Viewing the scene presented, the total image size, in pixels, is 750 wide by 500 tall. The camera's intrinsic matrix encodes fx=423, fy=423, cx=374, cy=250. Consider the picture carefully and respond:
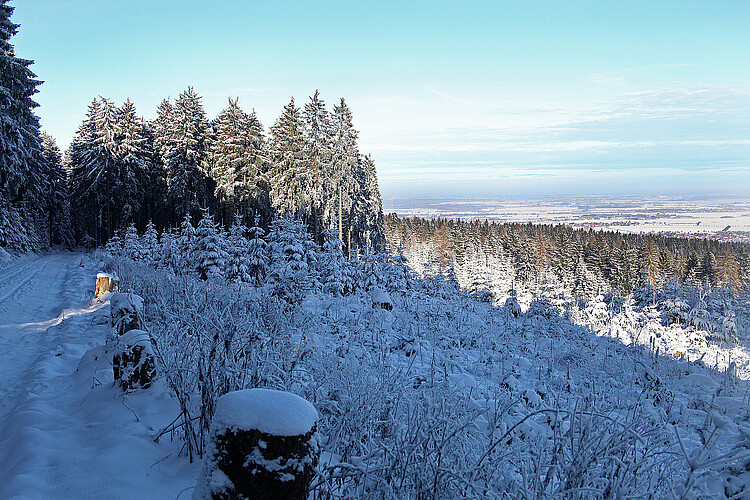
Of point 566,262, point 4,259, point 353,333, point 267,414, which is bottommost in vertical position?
point 566,262

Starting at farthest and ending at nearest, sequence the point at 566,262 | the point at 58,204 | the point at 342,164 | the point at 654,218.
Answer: the point at 654,218, the point at 566,262, the point at 58,204, the point at 342,164

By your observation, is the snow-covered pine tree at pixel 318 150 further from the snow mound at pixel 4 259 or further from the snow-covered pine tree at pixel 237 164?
the snow mound at pixel 4 259

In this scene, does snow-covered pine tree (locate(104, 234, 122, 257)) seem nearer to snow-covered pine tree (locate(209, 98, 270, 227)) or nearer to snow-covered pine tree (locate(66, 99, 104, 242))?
snow-covered pine tree (locate(209, 98, 270, 227))

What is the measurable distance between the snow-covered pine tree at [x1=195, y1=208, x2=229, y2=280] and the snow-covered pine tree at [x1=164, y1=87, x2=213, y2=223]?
15871mm

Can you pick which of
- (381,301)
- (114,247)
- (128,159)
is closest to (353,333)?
(381,301)

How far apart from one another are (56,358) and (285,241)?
995 centimetres

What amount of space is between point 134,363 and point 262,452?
3162mm

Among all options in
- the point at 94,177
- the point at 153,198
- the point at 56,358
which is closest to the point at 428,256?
the point at 153,198

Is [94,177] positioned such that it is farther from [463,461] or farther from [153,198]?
[463,461]

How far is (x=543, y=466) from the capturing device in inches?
99.2

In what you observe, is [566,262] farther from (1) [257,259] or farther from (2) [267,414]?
(2) [267,414]

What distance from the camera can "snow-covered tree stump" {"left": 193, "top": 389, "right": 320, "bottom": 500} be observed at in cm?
212

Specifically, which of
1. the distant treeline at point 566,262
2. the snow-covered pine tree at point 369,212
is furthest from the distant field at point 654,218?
the snow-covered pine tree at point 369,212

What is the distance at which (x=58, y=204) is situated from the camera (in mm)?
37625
